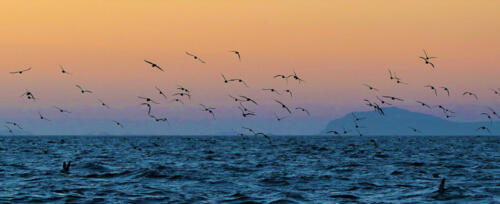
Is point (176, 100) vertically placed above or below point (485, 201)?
above

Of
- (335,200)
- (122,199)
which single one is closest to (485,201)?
(335,200)

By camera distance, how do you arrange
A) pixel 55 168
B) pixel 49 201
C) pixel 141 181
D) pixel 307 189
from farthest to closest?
1. pixel 55 168
2. pixel 141 181
3. pixel 307 189
4. pixel 49 201

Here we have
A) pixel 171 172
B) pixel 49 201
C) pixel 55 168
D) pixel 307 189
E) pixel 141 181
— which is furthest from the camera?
pixel 55 168

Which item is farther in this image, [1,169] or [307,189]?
[1,169]

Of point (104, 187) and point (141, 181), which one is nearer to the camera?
point (104, 187)

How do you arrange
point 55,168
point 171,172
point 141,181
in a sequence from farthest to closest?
point 55,168 → point 171,172 → point 141,181

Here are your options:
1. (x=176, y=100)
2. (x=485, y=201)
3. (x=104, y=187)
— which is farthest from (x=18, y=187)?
(x=485, y=201)

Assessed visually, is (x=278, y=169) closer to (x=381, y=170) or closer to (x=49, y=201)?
(x=381, y=170)

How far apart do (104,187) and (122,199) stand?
498 centimetres

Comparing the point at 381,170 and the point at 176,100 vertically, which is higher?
the point at 176,100

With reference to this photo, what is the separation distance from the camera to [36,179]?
38219 millimetres

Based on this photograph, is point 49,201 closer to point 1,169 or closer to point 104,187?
point 104,187

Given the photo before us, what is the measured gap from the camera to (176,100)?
1975 inches

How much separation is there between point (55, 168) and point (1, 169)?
12.2 feet
